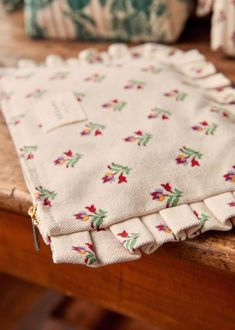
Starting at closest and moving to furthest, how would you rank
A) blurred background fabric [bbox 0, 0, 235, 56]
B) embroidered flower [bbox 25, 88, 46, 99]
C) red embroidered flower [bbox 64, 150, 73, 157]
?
red embroidered flower [bbox 64, 150, 73, 157]
embroidered flower [bbox 25, 88, 46, 99]
blurred background fabric [bbox 0, 0, 235, 56]

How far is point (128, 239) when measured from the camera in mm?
517

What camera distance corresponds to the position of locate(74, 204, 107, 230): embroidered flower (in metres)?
0.53

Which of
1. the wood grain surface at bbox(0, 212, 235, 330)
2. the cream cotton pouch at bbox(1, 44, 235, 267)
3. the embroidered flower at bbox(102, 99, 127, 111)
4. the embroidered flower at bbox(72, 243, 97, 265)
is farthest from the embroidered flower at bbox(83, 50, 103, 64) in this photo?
the embroidered flower at bbox(72, 243, 97, 265)

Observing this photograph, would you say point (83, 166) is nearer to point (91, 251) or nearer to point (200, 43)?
point (91, 251)

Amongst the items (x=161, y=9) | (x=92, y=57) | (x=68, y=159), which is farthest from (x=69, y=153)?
(x=161, y=9)

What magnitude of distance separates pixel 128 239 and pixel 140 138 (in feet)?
0.48

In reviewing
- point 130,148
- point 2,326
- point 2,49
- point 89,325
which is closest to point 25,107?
point 130,148

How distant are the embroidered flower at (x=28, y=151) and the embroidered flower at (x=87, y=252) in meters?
0.16

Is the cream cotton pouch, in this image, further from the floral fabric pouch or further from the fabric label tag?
the floral fabric pouch

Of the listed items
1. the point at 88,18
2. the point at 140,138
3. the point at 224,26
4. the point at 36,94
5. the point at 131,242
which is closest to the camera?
the point at 131,242

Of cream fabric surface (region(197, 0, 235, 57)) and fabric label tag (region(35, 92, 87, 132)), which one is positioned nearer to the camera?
fabric label tag (region(35, 92, 87, 132))

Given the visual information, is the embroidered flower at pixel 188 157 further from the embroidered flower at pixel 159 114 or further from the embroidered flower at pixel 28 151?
the embroidered flower at pixel 28 151

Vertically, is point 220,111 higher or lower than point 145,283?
higher

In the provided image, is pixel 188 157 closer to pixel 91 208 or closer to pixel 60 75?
pixel 91 208
